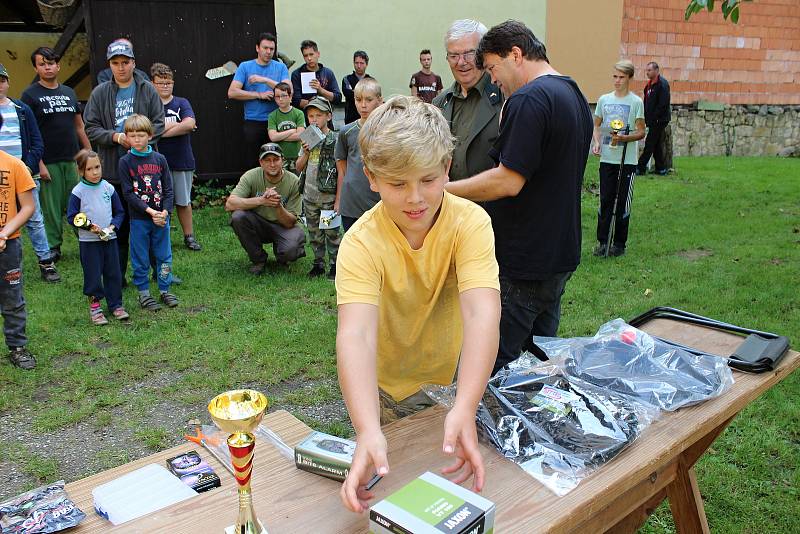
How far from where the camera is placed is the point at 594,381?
1996mm

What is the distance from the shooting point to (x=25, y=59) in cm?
1041

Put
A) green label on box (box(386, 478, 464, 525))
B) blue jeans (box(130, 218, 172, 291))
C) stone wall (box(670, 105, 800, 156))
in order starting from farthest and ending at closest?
stone wall (box(670, 105, 800, 156)) → blue jeans (box(130, 218, 172, 291)) → green label on box (box(386, 478, 464, 525))

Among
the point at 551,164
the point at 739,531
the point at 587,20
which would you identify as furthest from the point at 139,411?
the point at 587,20

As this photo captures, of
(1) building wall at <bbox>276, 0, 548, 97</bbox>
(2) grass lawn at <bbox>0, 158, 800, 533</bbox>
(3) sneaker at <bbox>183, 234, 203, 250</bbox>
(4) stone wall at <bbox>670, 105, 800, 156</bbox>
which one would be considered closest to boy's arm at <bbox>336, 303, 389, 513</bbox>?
(2) grass lawn at <bbox>0, 158, 800, 533</bbox>

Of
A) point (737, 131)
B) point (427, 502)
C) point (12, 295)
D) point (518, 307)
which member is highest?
point (427, 502)

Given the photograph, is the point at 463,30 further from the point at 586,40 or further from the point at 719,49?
the point at 719,49

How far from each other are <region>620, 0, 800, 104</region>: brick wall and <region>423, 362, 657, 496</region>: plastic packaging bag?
1367 centimetres

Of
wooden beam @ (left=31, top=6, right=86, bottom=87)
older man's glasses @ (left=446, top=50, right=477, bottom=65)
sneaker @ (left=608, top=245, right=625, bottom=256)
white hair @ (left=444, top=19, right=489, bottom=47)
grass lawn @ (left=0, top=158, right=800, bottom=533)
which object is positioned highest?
wooden beam @ (left=31, top=6, right=86, bottom=87)

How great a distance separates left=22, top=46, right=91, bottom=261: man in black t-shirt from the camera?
6688 millimetres

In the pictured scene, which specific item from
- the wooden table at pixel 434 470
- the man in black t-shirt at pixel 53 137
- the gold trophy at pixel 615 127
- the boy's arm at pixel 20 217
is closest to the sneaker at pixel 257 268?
the man in black t-shirt at pixel 53 137

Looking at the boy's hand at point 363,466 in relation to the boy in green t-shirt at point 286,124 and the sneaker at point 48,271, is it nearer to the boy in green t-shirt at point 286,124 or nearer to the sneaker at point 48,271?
the sneaker at point 48,271

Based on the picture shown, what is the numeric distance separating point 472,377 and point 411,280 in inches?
15.5

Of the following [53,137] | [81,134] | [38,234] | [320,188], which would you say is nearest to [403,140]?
[320,188]

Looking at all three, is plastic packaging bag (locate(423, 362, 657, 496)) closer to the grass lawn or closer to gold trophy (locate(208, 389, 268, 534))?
gold trophy (locate(208, 389, 268, 534))
